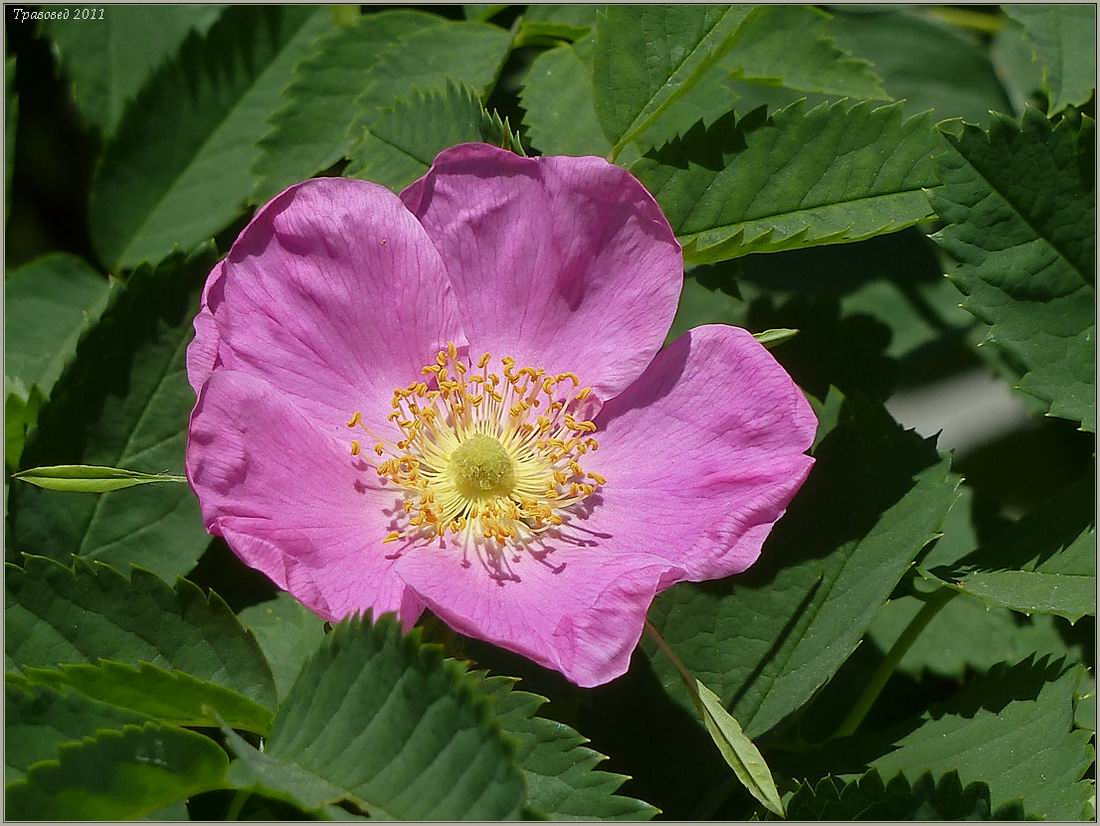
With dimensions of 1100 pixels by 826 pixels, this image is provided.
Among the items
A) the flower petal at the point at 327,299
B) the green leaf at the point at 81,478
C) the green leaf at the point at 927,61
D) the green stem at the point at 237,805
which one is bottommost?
the green stem at the point at 237,805

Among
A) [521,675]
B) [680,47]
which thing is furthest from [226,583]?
[680,47]

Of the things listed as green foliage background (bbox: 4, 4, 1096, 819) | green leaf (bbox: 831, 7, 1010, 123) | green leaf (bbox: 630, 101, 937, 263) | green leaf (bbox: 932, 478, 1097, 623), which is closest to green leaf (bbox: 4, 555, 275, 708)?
green foliage background (bbox: 4, 4, 1096, 819)

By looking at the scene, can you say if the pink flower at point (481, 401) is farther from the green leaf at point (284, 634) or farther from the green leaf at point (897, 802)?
the green leaf at point (897, 802)

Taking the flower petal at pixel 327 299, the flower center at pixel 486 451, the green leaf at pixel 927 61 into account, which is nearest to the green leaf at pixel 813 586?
the flower center at pixel 486 451

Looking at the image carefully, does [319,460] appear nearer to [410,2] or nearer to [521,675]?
[521,675]

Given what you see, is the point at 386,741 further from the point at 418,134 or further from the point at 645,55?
the point at 645,55

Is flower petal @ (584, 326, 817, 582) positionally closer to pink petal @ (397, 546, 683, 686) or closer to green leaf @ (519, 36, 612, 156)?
pink petal @ (397, 546, 683, 686)

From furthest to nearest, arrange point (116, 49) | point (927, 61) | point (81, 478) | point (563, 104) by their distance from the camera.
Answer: point (927, 61)
point (116, 49)
point (563, 104)
point (81, 478)

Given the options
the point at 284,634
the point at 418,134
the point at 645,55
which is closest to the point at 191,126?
the point at 418,134
